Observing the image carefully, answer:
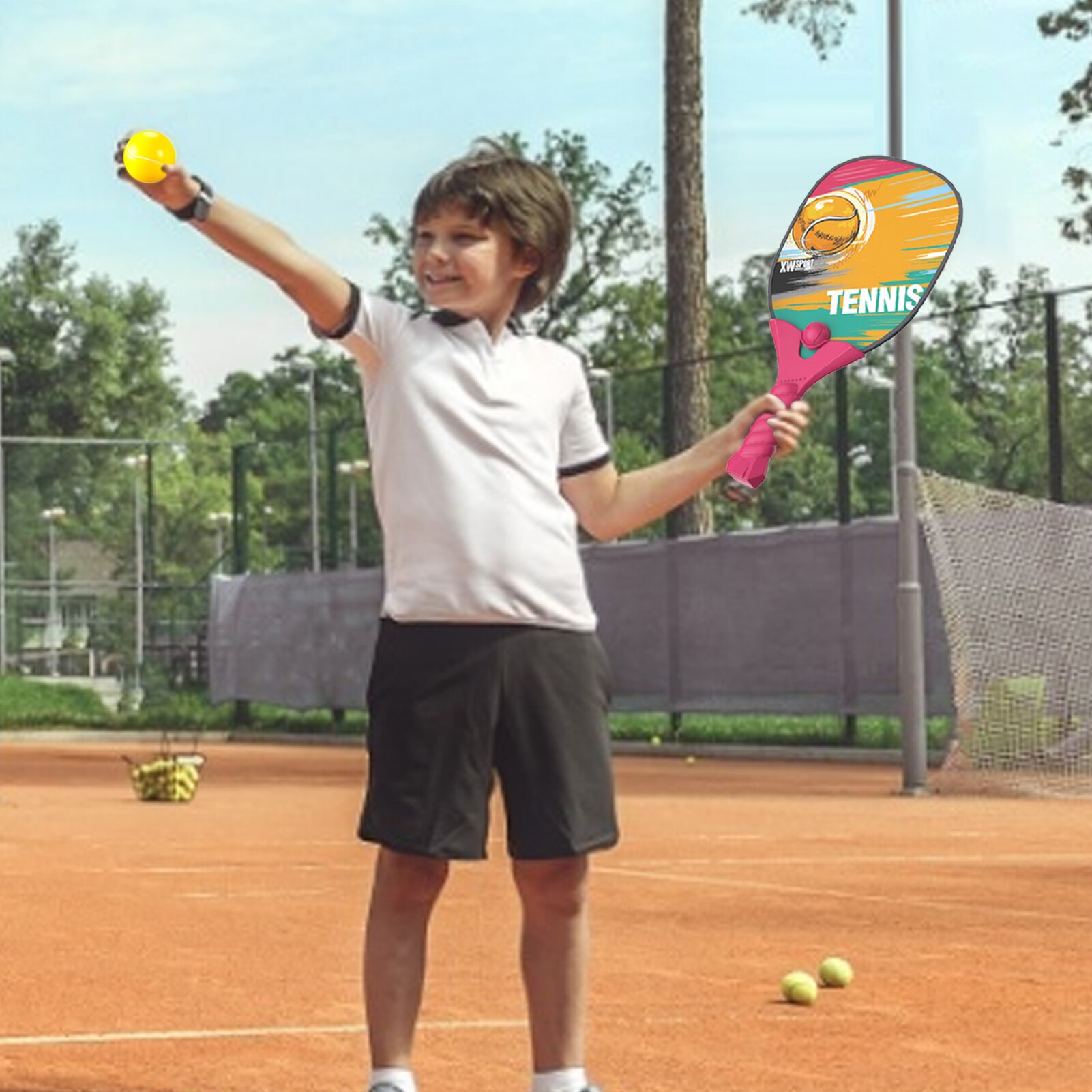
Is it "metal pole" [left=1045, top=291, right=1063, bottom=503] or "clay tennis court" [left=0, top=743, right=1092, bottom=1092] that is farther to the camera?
"metal pole" [left=1045, top=291, right=1063, bottom=503]

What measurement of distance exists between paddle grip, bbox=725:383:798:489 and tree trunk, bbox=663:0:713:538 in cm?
2521

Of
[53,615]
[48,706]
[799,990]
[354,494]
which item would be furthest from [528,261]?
[53,615]

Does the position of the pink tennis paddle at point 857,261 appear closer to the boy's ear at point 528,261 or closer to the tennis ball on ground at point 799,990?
the boy's ear at point 528,261

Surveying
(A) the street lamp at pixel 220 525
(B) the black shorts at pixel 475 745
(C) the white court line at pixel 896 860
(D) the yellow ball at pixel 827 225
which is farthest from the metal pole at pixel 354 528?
(B) the black shorts at pixel 475 745

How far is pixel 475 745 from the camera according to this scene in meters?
5.59

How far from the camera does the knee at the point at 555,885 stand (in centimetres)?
569

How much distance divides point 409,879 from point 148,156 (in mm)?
1401

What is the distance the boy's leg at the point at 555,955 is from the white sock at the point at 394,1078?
239 millimetres

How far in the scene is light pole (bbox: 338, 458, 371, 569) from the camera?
180ft

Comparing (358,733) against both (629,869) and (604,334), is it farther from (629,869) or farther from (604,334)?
(604,334)

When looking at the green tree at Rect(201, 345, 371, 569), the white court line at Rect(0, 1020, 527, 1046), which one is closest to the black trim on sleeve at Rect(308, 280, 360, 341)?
the white court line at Rect(0, 1020, 527, 1046)

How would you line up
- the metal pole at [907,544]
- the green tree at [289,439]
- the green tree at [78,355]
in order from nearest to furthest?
the metal pole at [907,544], the green tree at [289,439], the green tree at [78,355]

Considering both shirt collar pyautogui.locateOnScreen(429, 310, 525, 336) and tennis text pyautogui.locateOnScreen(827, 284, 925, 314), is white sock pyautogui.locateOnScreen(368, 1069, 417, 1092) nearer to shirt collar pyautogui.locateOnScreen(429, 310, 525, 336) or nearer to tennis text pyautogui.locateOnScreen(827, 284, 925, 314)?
shirt collar pyautogui.locateOnScreen(429, 310, 525, 336)

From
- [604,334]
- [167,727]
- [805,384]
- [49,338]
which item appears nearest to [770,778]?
[167,727]
